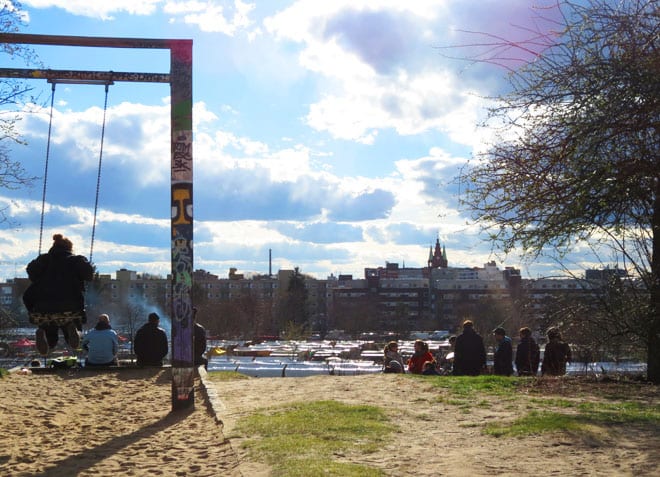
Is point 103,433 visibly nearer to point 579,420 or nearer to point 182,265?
point 182,265

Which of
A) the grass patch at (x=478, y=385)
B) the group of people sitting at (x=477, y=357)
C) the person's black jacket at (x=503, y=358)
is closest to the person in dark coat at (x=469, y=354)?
the group of people sitting at (x=477, y=357)

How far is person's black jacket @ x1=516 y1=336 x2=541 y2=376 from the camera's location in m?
13.8

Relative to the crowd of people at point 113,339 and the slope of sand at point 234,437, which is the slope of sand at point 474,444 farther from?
the crowd of people at point 113,339

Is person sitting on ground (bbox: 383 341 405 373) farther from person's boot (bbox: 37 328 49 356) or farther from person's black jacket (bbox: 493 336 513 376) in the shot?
person's boot (bbox: 37 328 49 356)

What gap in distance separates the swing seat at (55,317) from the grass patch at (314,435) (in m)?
3.31

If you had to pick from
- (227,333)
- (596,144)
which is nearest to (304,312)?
(227,333)

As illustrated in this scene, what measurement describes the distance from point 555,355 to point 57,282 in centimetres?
818

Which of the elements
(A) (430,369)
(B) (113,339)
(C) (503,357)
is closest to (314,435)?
(A) (430,369)

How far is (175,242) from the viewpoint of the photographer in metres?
9.82

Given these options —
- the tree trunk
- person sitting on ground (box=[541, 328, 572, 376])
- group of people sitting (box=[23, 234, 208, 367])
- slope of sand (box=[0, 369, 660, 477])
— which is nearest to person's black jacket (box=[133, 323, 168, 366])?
slope of sand (box=[0, 369, 660, 477])

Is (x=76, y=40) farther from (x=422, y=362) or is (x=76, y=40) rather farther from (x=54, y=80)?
(x=422, y=362)

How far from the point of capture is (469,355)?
1404cm

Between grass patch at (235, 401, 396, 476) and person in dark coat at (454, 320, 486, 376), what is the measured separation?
551 centimetres

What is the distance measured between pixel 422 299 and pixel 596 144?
357 feet
